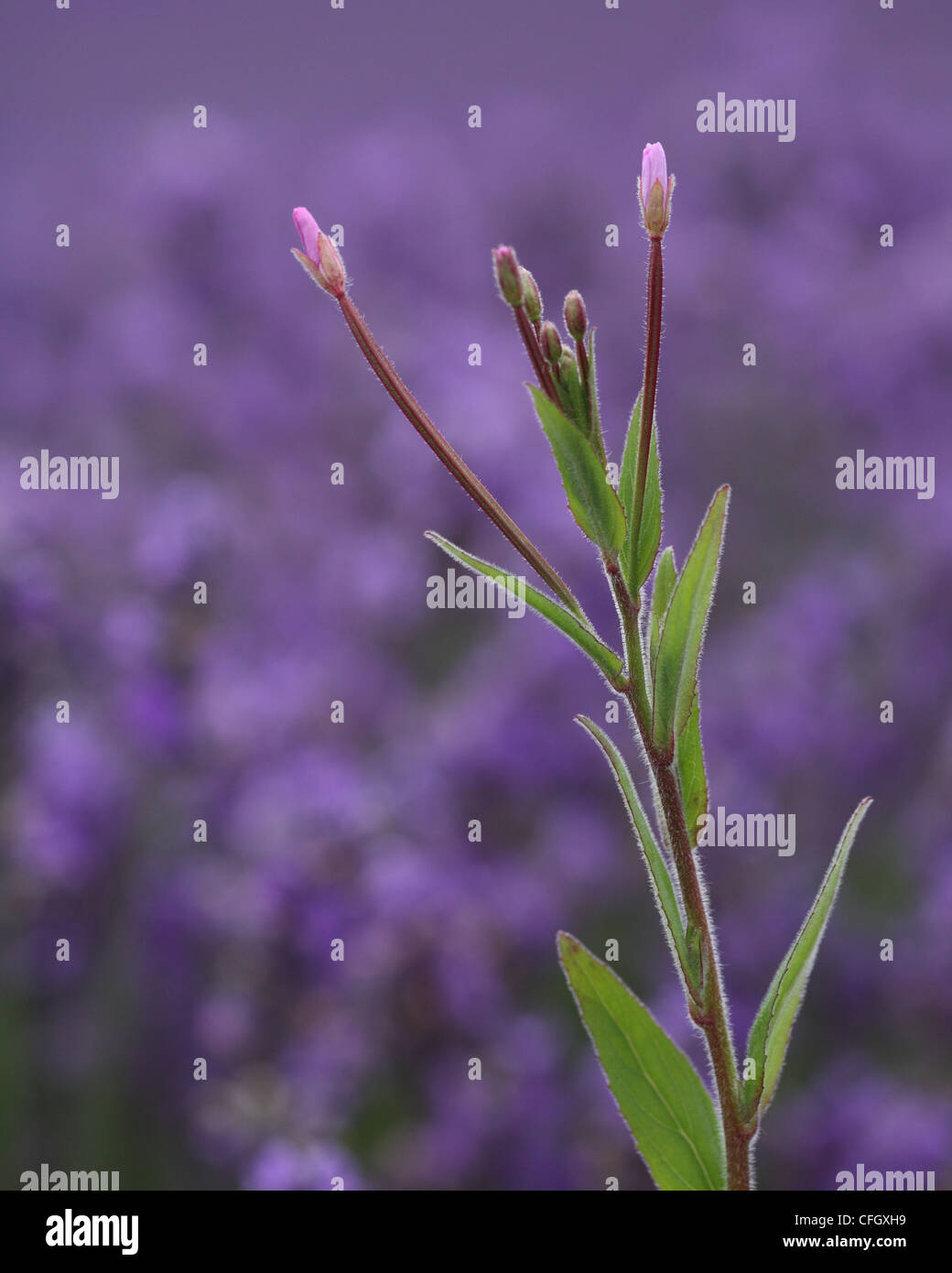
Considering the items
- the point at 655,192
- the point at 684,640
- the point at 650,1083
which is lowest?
the point at 650,1083

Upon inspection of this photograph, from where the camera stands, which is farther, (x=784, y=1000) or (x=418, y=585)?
(x=418, y=585)

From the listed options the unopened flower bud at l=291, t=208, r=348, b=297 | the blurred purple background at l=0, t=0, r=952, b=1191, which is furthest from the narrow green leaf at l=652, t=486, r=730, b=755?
the blurred purple background at l=0, t=0, r=952, b=1191

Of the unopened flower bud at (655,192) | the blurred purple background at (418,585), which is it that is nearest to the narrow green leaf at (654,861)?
the unopened flower bud at (655,192)

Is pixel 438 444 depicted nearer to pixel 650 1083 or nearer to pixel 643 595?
pixel 643 595

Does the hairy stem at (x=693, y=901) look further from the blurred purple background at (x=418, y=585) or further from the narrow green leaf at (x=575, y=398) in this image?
the blurred purple background at (x=418, y=585)

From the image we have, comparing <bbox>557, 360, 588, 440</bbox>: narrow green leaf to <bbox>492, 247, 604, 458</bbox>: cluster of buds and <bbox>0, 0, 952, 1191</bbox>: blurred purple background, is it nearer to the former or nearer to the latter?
<bbox>492, 247, 604, 458</bbox>: cluster of buds

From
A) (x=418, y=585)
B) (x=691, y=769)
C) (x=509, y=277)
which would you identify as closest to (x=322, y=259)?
(x=509, y=277)

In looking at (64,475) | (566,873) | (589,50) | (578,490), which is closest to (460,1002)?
(566,873)
